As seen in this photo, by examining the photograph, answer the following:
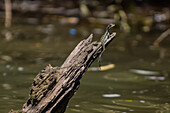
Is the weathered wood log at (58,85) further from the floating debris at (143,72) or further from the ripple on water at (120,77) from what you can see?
the floating debris at (143,72)

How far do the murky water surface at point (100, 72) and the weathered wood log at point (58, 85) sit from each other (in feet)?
3.31

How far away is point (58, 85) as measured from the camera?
9.74ft

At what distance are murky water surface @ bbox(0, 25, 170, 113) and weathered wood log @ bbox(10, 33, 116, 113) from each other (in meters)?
1.01

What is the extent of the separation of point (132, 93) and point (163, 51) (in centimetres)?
301

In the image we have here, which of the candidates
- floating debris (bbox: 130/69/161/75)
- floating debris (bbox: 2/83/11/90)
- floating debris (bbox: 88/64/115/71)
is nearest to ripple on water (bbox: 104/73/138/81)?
floating debris (bbox: 130/69/161/75)

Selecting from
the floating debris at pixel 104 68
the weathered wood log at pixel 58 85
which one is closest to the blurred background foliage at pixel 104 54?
the floating debris at pixel 104 68

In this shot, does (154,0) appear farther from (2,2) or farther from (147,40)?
(2,2)

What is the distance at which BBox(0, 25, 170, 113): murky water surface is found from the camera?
436cm

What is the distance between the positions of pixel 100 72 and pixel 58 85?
10.6 feet

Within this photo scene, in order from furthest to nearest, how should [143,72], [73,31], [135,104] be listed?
[73,31], [143,72], [135,104]

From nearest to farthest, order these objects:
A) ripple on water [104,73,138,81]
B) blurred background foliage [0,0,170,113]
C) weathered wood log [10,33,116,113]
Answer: weathered wood log [10,33,116,113] → blurred background foliage [0,0,170,113] → ripple on water [104,73,138,81]

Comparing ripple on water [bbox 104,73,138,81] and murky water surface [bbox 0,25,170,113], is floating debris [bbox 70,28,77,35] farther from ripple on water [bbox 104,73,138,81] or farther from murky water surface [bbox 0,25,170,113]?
ripple on water [bbox 104,73,138,81]

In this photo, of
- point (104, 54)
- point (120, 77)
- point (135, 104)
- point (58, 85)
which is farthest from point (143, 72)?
point (58, 85)

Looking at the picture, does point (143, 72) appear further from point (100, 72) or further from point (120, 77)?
point (100, 72)
